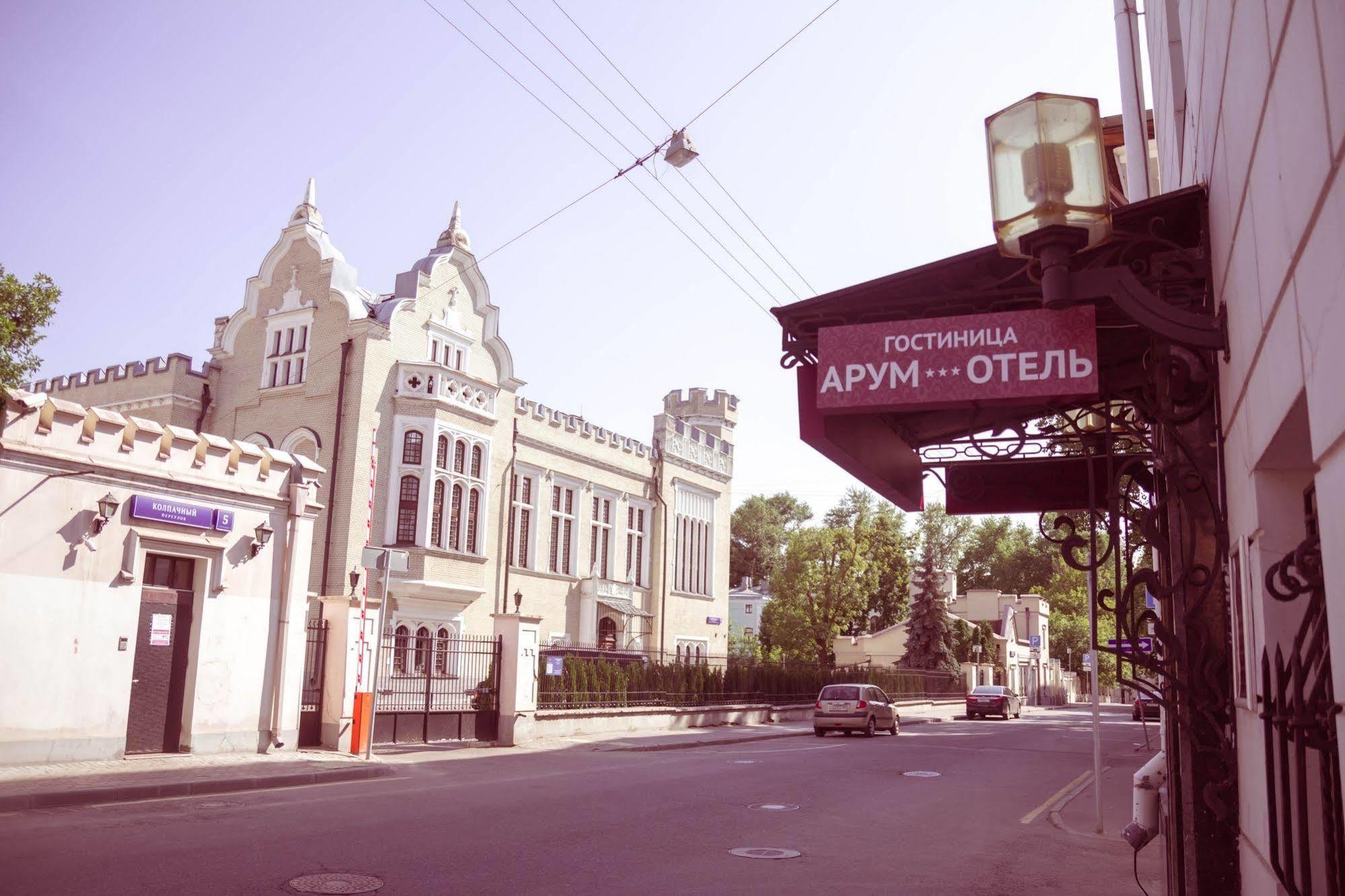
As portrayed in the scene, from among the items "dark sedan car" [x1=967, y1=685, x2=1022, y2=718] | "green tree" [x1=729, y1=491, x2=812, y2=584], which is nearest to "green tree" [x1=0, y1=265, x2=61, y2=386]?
"dark sedan car" [x1=967, y1=685, x2=1022, y2=718]

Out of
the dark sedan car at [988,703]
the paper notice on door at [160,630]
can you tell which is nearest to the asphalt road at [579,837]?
the paper notice on door at [160,630]

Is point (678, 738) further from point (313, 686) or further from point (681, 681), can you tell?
point (313, 686)

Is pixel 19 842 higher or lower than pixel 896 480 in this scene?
lower

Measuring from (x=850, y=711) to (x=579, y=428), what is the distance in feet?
48.8

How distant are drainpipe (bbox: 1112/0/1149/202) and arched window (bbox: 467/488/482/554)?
24.8 m

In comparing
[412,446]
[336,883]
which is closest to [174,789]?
[336,883]

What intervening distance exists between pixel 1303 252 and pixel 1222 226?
6.79ft

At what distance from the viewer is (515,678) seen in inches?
856

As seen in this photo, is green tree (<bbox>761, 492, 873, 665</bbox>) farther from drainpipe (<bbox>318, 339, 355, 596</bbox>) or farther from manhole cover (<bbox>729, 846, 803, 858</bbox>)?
manhole cover (<bbox>729, 846, 803, 858</bbox>)

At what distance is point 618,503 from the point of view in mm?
40969

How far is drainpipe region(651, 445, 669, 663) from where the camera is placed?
42.3 meters

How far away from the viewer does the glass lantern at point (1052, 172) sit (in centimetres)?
415

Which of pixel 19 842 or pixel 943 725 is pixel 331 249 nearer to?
pixel 19 842

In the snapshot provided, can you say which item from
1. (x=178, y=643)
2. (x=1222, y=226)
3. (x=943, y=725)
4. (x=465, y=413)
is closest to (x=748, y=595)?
(x=943, y=725)
